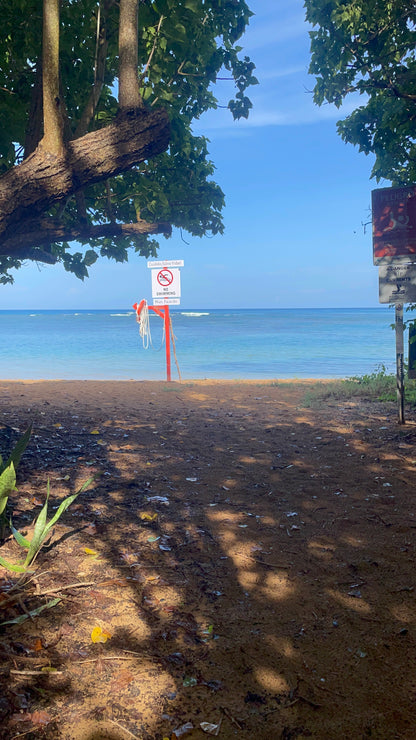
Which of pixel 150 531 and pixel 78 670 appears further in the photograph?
pixel 150 531

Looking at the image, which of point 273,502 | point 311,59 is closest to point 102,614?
point 273,502

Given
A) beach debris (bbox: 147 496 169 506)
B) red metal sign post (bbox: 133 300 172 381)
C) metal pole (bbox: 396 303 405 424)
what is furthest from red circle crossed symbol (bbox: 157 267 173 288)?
beach debris (bbox: 147 496 169 506)

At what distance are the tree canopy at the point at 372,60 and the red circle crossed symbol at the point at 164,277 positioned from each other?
5.32 m

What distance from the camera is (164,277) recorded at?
12852 millimetres

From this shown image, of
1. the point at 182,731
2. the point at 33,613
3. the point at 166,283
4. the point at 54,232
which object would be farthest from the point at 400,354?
the point at 166,283

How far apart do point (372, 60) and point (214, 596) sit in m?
8.58

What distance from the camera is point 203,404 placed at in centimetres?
1055

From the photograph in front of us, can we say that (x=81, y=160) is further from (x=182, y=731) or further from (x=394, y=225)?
(x=182, y=731)

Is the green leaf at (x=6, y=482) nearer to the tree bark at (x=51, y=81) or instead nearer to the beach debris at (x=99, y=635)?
the beach debris at (x=99, y=635)

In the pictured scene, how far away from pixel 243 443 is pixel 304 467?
1.36 m

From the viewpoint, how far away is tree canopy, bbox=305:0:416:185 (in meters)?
7.83

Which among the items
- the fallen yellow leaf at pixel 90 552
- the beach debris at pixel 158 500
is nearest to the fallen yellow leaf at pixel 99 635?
the fallen yellow leaf at pixel 90 552

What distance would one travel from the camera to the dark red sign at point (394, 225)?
7.08 metres

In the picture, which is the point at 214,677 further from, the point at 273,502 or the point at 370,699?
the point at 273,502
